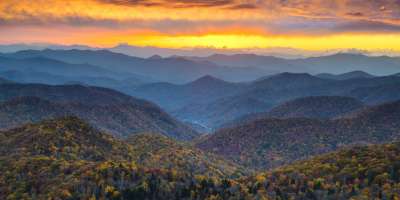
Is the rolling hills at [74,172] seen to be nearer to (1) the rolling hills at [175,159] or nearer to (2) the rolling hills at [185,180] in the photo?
(2) the rolling hills at [185,180]

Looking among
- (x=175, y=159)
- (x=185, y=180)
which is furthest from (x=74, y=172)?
(x=175, y=159)

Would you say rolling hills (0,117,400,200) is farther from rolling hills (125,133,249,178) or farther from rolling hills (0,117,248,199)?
rolling hills (125,133,249,178)

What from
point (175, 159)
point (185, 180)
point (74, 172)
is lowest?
point (175, 159)

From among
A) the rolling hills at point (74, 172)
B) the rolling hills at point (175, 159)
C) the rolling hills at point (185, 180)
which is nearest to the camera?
the rolling hills at point (185, 180)

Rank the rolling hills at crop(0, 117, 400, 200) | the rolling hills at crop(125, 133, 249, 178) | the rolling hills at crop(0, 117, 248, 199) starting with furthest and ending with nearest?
1. the rolling hills at crop(125, 133, 249, 178)
2. the rolling hills at crop(0, 117, 248, 199)
3. the rolling hills at crop(0, 117, 400, 200)

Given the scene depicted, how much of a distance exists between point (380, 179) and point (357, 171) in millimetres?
7970

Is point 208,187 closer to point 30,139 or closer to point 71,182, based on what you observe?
point 71,182

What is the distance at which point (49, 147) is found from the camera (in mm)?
126062

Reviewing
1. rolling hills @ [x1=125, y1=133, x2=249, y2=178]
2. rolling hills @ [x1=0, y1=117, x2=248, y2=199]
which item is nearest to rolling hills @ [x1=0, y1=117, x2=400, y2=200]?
rolling hills @ [x1=0, y1=117, x2=248, y2=199]

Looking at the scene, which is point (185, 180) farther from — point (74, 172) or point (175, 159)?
point (175, 159)

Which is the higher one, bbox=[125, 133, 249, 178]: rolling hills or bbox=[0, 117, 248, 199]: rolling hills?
bbox=[0, 117, 248, 199]: rolling hills

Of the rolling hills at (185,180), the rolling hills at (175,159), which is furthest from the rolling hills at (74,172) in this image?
the rolling hills at (175,159)

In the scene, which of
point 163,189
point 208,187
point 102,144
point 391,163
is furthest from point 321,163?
point 102,144

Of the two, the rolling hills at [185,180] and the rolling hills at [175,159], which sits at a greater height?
the rolling hills at [185,180]
